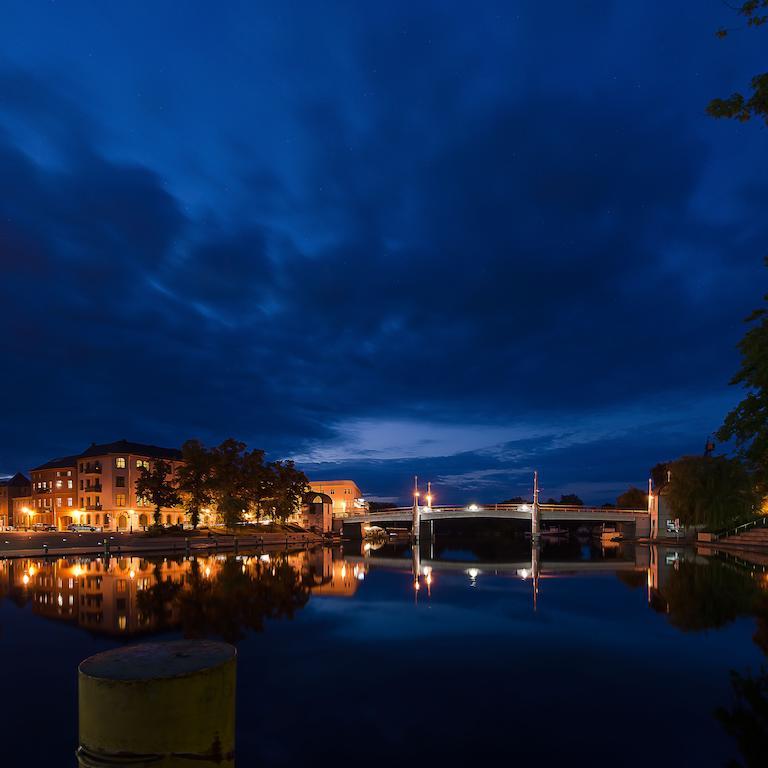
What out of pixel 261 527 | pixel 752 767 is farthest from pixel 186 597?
pixel 261 527

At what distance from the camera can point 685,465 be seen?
252 ft

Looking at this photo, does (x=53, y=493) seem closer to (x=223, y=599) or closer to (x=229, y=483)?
(x=229, y=483)

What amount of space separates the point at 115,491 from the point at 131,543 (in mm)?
44227

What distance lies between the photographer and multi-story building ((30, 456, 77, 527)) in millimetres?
111125

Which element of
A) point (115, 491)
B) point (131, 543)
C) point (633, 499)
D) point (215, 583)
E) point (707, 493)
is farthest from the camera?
point (633, 499)

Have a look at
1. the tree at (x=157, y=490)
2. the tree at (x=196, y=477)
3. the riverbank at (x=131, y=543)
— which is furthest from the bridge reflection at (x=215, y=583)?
the tree at (x=157, y=490)

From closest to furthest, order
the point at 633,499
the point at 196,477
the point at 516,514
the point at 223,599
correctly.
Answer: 1. the point at 223,599
2. the point at 196,477
3. the point at 516,514
4. the point at 633,499

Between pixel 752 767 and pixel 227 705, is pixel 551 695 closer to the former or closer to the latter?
pixel 752 767

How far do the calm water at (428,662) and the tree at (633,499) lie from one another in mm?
89676

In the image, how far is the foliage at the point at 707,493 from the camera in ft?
235

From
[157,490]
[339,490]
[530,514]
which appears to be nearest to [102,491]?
[157,490]

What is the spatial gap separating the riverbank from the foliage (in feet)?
173

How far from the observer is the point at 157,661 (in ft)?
18.5

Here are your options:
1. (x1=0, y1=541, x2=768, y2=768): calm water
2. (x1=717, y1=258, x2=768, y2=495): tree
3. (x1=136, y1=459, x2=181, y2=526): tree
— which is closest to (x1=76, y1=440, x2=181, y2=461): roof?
(x1=136, y1=459, x2=181, y2=526): tree
